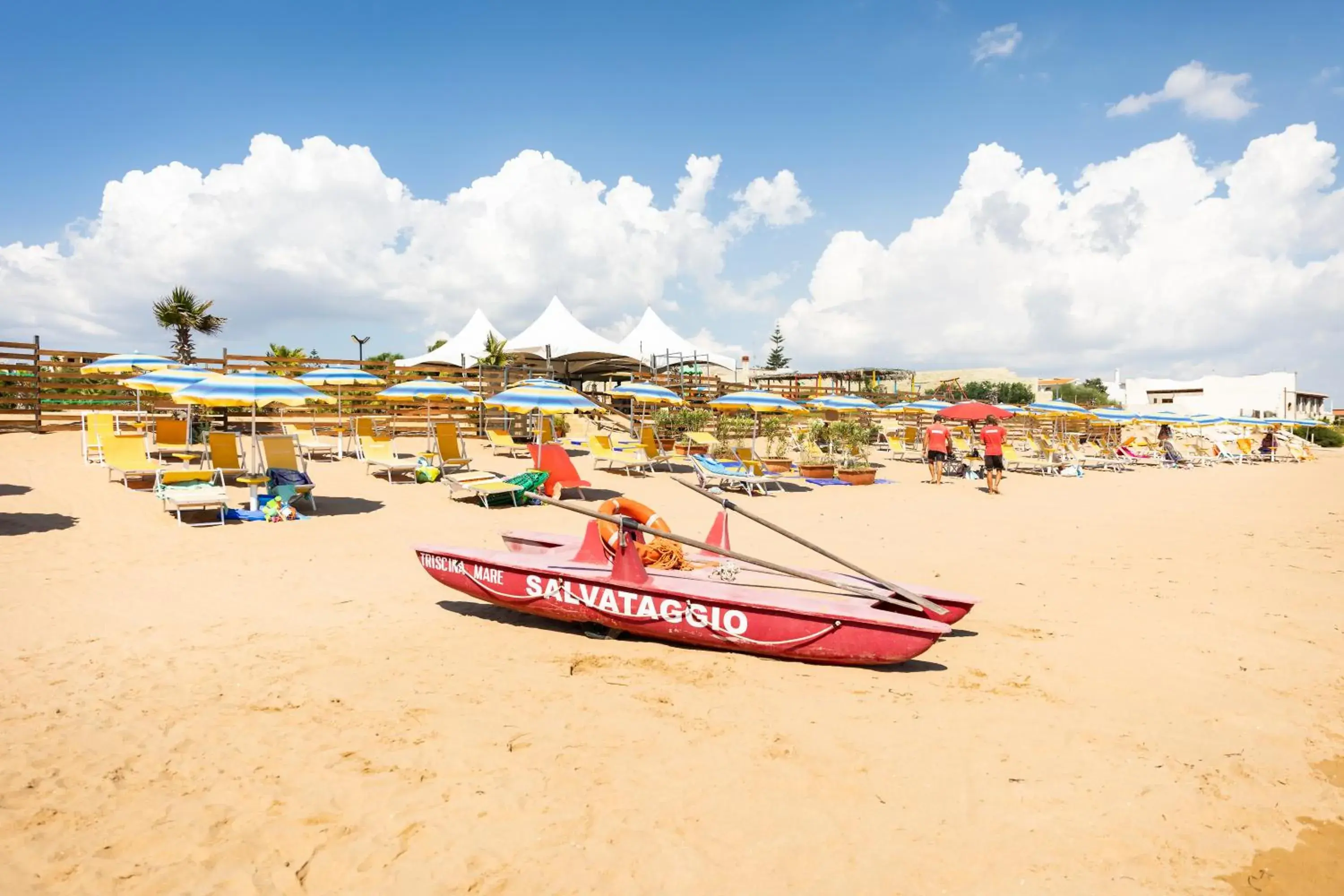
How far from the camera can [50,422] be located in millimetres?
18391

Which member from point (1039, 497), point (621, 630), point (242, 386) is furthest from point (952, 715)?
point (1039, 497)

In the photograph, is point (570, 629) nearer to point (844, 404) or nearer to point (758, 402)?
point (758, 402)

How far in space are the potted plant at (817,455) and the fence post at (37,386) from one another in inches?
732

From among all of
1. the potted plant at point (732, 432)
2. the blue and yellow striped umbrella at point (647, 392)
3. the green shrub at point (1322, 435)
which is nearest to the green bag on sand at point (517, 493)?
the blue and yellow striped umbrella at point (647, 392)

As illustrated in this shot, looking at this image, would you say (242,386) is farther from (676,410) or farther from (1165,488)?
(1165,488)

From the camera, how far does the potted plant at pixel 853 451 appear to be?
15.5 meters

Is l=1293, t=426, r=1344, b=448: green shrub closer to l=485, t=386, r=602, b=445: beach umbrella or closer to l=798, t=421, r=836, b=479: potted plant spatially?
l=798, t=421, r=836, b=479: potted plant

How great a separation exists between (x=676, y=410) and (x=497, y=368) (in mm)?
6374

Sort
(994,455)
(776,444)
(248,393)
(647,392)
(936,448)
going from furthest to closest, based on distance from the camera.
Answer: (776,444)
(936,448)
(647,392)
(994,455)
(248,393)

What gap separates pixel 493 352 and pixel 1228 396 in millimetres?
63089

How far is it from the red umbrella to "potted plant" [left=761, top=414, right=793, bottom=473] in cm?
377

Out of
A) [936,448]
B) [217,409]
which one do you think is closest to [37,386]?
[217,409]

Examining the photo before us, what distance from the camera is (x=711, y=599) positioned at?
493 centimetres

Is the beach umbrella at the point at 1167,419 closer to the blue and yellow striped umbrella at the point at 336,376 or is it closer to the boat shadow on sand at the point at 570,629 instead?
the boat shadow on sand at the point at 570,629
